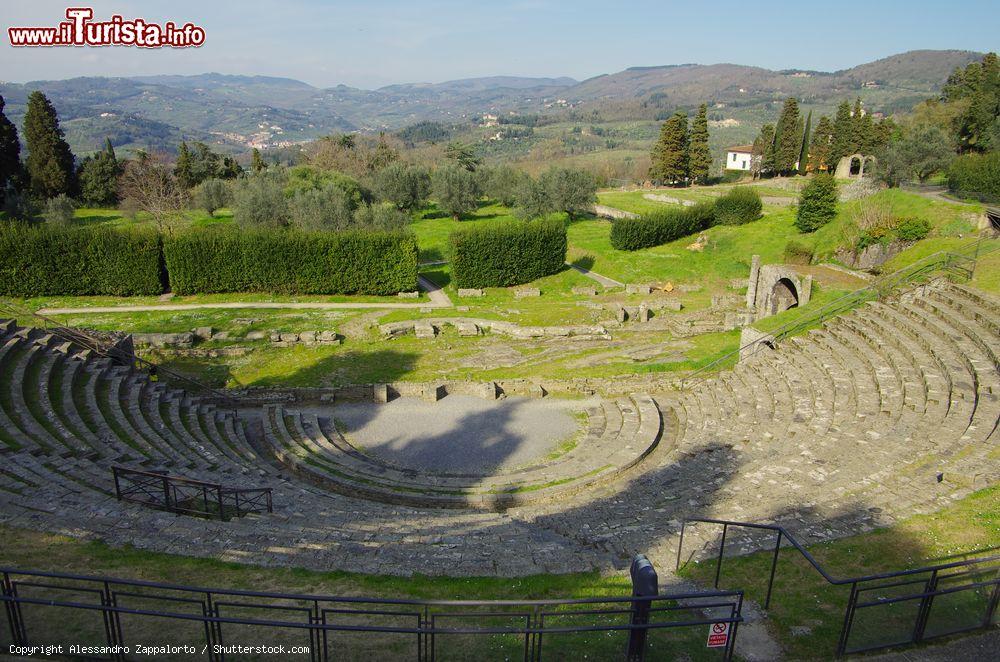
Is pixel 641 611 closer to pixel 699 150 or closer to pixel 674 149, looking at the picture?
pixel 674 149

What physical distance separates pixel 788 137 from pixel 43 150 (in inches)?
2771

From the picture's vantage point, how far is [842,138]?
5781 cm

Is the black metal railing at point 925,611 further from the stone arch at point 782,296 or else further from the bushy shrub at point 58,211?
the bushy shrub at point 58,211

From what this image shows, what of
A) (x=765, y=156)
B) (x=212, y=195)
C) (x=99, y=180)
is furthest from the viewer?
(x=765, y=156)

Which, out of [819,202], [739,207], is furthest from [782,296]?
[739,207]

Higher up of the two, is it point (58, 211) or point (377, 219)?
point (377, 219)

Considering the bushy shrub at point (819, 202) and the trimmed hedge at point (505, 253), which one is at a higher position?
the bushy shrub at point (819, 202)

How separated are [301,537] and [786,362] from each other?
17597 mm

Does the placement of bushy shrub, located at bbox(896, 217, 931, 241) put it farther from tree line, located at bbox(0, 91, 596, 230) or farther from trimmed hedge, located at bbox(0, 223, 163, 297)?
trimmed hedge, located at bbox(0, 223, 163, 297)

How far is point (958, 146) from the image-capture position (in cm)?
4881

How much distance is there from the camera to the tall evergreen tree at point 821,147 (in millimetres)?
59844

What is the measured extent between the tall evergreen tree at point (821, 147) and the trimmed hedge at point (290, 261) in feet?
150

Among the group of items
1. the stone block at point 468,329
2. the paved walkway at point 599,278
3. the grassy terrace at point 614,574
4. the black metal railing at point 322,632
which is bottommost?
the stone block at point 468,329

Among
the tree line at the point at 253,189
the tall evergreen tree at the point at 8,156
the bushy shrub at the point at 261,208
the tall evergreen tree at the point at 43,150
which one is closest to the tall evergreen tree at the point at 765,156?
the tree line at the point at 253,189
